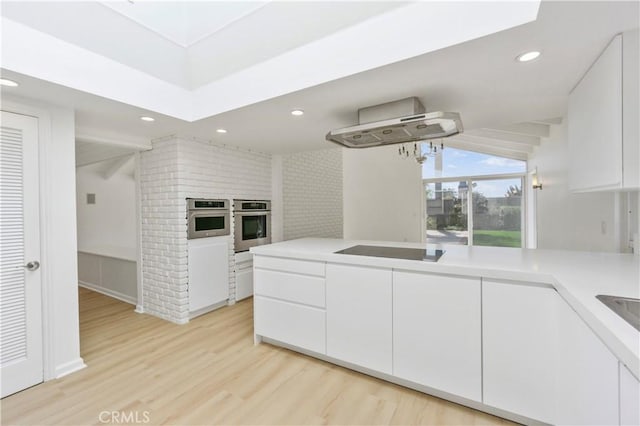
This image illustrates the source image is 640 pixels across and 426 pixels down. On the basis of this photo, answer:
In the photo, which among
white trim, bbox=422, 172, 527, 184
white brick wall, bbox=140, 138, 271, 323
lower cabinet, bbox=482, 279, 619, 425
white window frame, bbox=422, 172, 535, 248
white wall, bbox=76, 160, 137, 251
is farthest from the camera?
white trim, bbox=422, 172, 527, 184

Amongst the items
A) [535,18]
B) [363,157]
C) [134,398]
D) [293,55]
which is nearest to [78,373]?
[134,398]

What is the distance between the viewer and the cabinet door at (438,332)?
1.73 metres

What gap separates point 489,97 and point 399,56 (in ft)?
3.37

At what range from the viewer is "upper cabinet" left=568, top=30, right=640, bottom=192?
4.46 feet

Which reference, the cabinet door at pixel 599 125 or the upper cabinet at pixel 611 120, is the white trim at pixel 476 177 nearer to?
the cabinet door at pixel 599 125

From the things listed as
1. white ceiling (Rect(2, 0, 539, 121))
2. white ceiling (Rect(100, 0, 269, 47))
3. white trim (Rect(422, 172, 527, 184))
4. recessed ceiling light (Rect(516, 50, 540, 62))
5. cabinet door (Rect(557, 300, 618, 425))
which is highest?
white ceiling (Rect(100, 0, 269, 47))

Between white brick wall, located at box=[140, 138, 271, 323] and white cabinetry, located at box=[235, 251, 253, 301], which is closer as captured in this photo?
white brick wall, located at box=[140, 138, 271, 323]

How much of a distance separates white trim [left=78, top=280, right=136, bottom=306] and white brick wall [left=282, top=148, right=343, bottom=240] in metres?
2.34

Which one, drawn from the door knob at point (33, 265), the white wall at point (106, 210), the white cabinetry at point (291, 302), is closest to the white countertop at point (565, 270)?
the white cabinetry at point (291, 302)

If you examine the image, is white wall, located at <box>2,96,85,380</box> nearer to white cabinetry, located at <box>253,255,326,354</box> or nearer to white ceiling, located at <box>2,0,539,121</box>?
white ceiling, located at <box>2,0,539,121</box>

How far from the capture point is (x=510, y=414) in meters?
1.68

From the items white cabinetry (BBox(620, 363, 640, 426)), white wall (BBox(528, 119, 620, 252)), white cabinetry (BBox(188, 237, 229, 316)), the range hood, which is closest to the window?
white wall (BBox(528, 119, 620, 252))

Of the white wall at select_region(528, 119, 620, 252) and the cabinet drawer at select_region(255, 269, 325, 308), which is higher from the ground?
the white wall at select_region(528, 119, 620, 252)

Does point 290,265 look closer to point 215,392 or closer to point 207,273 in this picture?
point 215,392
